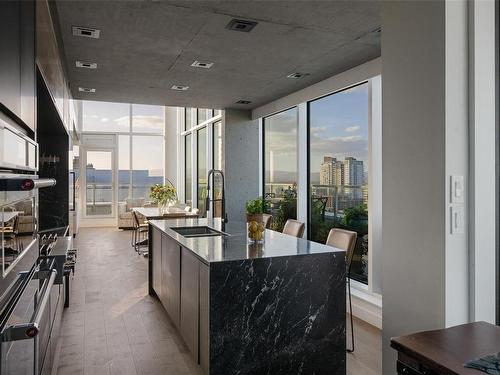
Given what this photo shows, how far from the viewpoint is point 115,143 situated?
12.5 m

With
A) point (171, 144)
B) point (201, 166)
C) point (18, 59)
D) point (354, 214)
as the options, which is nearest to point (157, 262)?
point (354, 214)

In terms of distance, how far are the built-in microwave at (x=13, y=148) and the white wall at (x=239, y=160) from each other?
231 inches

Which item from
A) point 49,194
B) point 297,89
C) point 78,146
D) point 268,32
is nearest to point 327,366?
point 268,32

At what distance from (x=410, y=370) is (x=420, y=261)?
0.71m

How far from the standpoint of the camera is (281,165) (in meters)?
6.77

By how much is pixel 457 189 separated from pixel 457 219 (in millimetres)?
154

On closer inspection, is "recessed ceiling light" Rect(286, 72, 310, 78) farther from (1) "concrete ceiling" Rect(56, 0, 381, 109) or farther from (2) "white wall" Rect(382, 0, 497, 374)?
(2) "white wall" Rect(382, 0, 497, 374)

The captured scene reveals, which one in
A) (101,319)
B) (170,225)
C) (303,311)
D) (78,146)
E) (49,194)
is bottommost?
(101,319)

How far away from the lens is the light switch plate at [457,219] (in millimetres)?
2041

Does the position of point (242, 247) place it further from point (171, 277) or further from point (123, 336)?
point (123, 336)

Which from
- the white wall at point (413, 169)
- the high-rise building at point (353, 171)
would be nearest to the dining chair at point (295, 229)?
the high-rise building at point (353, 171)

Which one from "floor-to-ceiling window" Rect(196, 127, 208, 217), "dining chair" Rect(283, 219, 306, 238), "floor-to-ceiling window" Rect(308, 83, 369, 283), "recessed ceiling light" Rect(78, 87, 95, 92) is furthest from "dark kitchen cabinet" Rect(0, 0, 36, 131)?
"floor-to-ceiling window" Rect(196, 127, 208, 217)

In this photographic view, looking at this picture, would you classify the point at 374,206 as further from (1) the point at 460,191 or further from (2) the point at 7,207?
(2) the point at 7,207

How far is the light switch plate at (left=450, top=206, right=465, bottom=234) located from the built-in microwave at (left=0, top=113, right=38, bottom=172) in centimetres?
194
